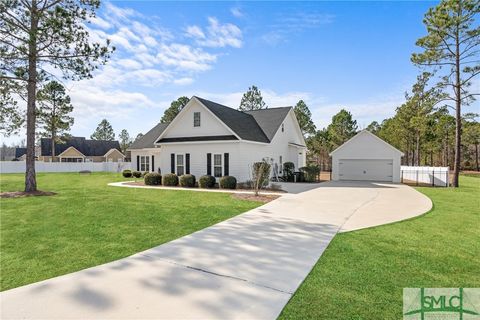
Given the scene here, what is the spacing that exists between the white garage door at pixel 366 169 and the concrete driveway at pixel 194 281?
18.4 m

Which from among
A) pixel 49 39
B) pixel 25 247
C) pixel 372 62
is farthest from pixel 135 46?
pixel 372 62

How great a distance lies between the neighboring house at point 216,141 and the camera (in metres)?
18.5

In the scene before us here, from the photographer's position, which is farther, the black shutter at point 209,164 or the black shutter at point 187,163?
the black shutter at point 187,163

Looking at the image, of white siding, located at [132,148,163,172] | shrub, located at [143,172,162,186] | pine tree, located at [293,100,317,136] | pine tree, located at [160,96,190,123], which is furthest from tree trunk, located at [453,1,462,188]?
pine tree, located at [160,96,190,123]

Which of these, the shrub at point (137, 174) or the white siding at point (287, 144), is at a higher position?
the white siding at point (287, 144)

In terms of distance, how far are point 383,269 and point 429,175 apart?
2182 centimetres

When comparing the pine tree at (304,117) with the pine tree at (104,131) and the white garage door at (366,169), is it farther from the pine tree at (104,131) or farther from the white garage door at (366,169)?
the pine tree at (104,131)

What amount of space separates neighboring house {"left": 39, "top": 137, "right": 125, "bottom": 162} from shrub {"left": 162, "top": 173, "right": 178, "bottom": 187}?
36472 millimetres

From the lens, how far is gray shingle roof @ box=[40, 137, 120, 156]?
49531 mm

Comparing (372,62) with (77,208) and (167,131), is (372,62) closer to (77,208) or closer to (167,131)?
(167,131)

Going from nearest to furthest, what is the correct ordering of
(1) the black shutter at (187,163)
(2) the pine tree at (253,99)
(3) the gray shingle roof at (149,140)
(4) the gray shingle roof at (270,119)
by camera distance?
(1) the black shutter at (187,163) < (4) the gray shingle roof at (270,119) < (3) the gray shingle roof at (149,140) < (2) the pine tree at (253,99)

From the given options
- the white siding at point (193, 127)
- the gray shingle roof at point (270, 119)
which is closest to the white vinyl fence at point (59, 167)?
the white siding at point (193, 127)

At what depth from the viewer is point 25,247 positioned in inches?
A: 232

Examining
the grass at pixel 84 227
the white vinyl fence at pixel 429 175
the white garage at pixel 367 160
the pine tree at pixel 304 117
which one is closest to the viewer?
the grass at pixel 84 227
